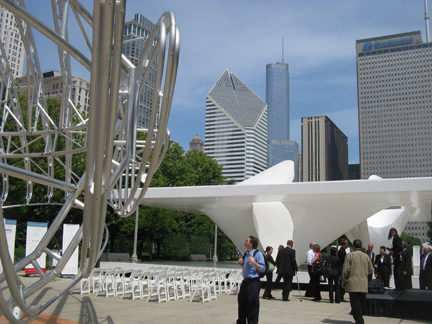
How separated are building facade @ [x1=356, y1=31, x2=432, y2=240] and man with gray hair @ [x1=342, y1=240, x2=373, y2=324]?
155048 millimetres

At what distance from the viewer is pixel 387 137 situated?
528ft

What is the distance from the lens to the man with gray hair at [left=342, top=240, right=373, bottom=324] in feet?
29.0

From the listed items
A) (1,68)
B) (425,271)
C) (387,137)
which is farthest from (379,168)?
(1,68)

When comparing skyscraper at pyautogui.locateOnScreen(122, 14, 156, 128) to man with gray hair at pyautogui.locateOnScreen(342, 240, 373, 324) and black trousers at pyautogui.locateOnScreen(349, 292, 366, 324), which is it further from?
black trousers at pyautogui.locateOnScreen(349, 292, 366, 324)

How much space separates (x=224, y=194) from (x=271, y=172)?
720 centimetres

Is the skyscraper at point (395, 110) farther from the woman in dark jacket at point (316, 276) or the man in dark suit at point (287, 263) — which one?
the man in dark suit at point (287, 263)

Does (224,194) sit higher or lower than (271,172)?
lower

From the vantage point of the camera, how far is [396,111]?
16275 cm

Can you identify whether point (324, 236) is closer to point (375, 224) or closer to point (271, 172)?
point (271, 172)

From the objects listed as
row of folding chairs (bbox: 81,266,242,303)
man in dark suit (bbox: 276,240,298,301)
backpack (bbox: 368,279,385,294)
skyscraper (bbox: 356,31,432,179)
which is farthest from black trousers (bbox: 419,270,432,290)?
skyscraper (bbox: 356,31,432,179)

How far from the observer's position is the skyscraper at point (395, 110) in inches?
6186

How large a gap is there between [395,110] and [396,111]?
52 cm

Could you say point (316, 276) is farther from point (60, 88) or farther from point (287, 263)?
point (60, 88)

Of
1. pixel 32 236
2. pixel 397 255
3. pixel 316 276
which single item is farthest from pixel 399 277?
pixel 32 236
